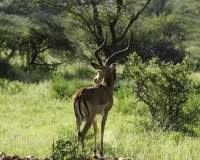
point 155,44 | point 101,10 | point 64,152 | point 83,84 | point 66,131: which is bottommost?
point 66,131

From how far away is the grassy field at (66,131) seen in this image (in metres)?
5.94

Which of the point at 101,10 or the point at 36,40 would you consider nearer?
the point at 101,10

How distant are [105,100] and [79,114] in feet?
1.85

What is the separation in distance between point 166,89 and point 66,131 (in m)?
2.33

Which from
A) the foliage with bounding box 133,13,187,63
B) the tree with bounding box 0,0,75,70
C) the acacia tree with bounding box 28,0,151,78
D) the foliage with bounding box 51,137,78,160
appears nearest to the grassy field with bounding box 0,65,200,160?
the foliage with bounding box 51,137,78,160

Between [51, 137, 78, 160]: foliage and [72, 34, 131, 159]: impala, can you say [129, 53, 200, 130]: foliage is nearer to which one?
[72, 34, 131, 159]: impala

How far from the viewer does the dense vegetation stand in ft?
20.6

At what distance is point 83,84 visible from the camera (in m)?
12.9

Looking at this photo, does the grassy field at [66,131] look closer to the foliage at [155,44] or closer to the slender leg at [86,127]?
the slender leg at [86,127]

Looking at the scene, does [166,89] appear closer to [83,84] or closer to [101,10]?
[83,84]

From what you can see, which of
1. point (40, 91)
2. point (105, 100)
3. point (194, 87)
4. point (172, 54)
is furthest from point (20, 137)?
point (172, 54)

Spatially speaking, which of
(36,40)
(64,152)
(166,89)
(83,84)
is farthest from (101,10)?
(64,152)

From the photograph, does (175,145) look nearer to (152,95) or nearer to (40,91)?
(152,95)

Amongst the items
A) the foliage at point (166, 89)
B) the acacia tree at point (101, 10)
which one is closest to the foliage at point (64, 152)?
the foliage at point (166, 89)
